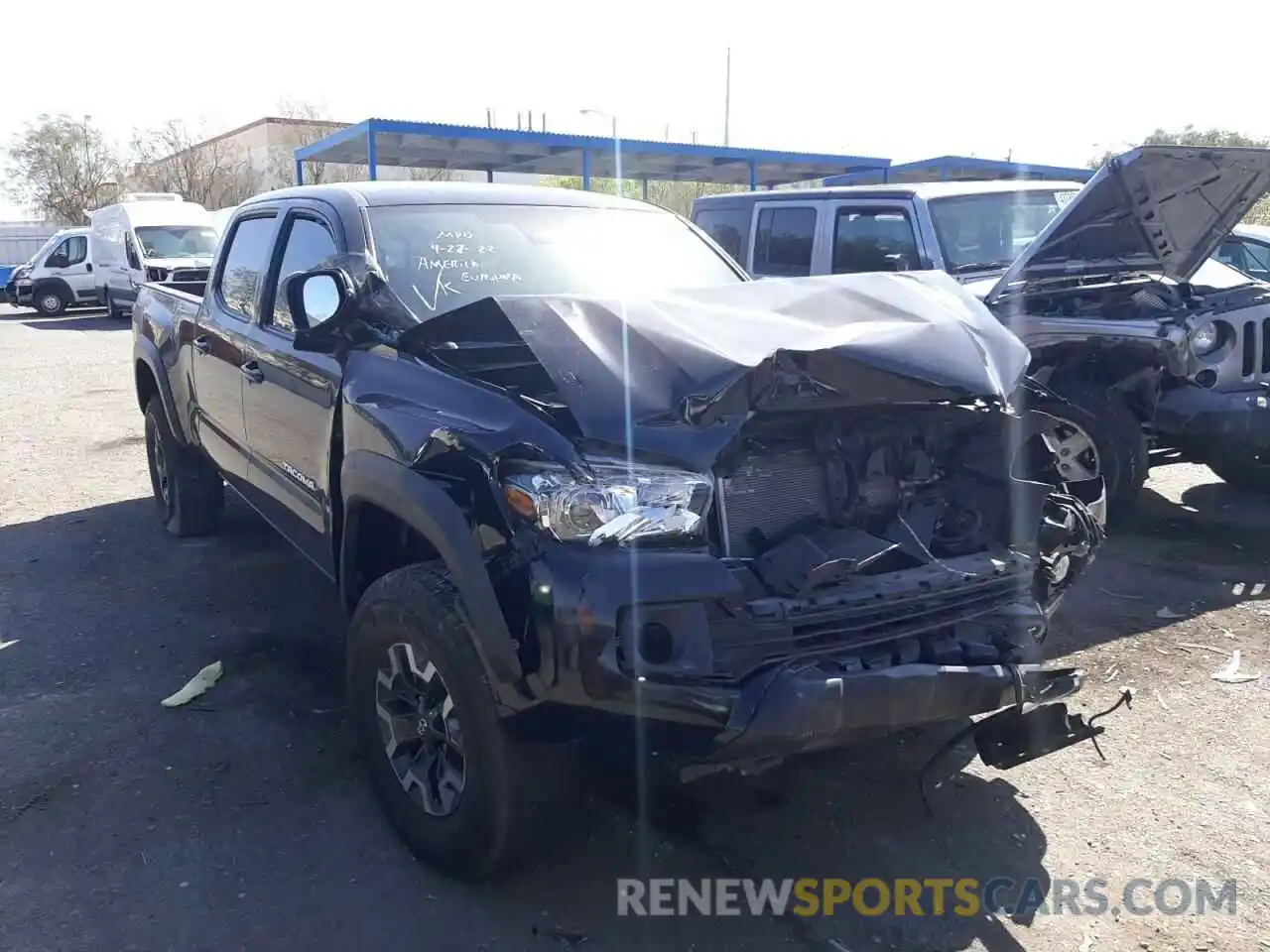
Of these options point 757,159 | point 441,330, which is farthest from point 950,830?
point 757,159

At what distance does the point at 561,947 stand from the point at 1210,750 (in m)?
2.44

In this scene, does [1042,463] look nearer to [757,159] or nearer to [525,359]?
[525,359]

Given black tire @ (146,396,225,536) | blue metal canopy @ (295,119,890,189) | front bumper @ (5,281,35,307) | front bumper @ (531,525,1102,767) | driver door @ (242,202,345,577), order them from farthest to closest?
front bumper @ (5,281,35,307) → blue metal canopy @ (295,119,890,189) → black tire @ (146,396,225,536) → driver door @ (242,202,345,577) → front bumper @ (531,525,1102,767)

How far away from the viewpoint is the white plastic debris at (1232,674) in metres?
4.29

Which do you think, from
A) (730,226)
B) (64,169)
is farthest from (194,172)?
(730,226)

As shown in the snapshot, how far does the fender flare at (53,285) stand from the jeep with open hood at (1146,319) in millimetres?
22892

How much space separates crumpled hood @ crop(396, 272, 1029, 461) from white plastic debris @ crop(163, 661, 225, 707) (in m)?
1.89

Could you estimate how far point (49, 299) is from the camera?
77.1 feet

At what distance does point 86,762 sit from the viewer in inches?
145

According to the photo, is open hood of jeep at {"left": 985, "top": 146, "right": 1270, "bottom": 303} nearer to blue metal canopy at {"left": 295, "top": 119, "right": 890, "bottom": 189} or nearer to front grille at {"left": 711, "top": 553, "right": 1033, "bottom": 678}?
front grille at {"left": 711, "top": 553, "right": 1033, "bottom": 678}

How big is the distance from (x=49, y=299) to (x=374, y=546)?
78.0 ft

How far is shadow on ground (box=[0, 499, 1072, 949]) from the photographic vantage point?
282 cm

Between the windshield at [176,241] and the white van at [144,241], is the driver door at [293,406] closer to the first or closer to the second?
the white van at [144,241]

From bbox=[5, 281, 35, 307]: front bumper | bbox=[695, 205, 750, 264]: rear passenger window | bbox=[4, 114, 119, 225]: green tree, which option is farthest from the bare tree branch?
bbox=[695, 205, 750, 264]: rear passenger window
